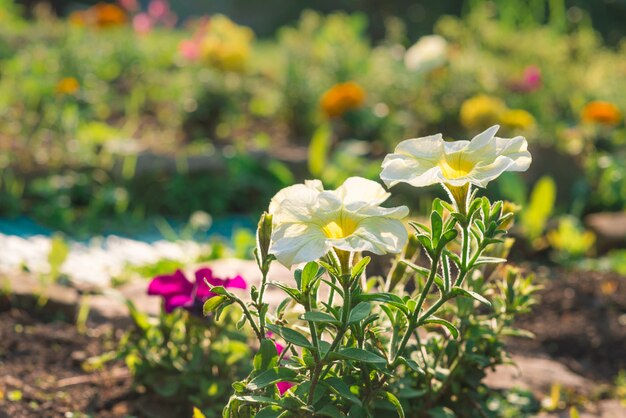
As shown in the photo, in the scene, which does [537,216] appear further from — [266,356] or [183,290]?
[266,356]

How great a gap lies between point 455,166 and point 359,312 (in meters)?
0.32

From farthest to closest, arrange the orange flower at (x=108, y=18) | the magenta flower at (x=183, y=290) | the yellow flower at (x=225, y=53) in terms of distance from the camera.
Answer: the orange flower at (x=108, y=18), the yellow flower at (x=225, y=53), the magenta flower at (x=183, y=290)

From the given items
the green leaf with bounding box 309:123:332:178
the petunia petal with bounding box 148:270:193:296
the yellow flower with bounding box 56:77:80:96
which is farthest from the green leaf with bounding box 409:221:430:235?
the yellow flower with bounding box 56:77:80:96

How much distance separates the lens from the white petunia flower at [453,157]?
1.68m

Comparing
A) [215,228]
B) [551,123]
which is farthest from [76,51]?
[551,123]

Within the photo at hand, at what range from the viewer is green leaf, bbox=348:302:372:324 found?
1708mm

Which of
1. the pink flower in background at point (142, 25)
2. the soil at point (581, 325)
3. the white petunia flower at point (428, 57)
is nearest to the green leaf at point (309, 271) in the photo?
the soil at point (581, 325)

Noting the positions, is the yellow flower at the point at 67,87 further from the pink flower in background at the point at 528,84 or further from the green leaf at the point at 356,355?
the green leaf at the point at 356,355

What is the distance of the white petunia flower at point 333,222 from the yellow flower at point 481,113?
4.51 m

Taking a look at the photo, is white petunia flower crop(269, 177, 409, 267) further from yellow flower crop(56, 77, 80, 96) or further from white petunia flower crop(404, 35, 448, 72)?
white petunia flower crop(404, 35, 448, 72)

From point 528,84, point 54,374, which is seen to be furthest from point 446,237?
point 528,84

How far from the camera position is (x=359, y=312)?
173 cm

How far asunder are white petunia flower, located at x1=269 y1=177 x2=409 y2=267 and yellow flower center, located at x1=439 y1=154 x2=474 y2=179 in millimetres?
124

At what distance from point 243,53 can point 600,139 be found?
8.10ft
